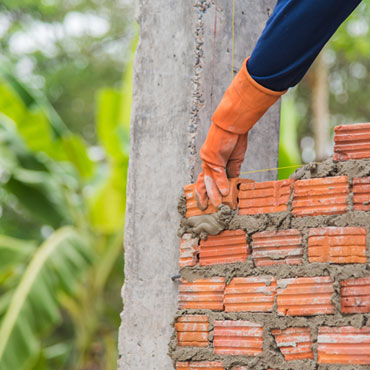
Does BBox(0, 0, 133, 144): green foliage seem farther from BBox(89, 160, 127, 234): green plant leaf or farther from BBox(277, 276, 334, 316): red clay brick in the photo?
BBox(277, 276, 334, 316): red clay brick

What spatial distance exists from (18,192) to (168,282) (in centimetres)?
495

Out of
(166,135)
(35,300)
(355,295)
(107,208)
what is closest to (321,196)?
(355,295)

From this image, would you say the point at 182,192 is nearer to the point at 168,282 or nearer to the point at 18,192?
the point at 168,282

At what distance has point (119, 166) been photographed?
6.72 meters

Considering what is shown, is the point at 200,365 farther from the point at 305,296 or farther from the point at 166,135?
the point at 166,135

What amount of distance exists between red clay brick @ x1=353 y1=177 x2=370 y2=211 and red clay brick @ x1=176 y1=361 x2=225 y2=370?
78 centimetres

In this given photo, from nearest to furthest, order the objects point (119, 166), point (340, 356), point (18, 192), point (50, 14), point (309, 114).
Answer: point (340, 356) → point (119, 166) → point (18, 192) → point (309, 114) → point (50, 14)

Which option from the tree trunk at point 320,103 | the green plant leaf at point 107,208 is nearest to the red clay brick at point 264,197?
the green plant leaf at point 107,208

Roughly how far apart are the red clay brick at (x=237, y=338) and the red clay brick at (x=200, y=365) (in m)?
0.04

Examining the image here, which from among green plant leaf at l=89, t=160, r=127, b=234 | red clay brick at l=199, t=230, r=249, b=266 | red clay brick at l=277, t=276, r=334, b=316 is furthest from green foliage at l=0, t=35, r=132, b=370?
red clay brick at l=277, t=276, r=334, b=316

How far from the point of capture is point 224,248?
8.68 ft

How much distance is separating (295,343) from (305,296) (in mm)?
164

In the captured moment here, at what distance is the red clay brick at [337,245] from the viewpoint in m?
2.29

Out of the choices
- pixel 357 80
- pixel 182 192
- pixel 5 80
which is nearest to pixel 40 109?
pixel 5 80
